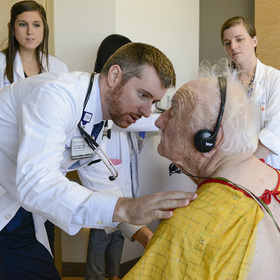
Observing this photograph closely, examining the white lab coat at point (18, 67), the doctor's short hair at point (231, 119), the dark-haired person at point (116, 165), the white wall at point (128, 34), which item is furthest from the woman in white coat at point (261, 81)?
the white lab coat at point (18, 67)

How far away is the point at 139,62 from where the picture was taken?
1507mm

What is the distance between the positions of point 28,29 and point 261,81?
1.41 metres

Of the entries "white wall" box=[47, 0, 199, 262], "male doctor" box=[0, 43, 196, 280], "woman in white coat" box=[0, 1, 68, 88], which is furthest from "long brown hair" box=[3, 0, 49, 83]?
"male doctor" box=[0, 43, 196, 280]

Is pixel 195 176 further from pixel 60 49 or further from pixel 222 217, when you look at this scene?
Result: pixel 60 49

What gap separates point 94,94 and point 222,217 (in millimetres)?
720

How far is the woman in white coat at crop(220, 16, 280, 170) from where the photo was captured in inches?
83.8

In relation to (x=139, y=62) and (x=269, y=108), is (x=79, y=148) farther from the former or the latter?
(x=269, y=108)

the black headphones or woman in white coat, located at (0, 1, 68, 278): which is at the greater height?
woman in white coat, located at (0, 1, 68, 278)

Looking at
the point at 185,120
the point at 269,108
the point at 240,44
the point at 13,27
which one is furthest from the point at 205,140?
the point at 13,27

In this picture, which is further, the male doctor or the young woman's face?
the young woman's face

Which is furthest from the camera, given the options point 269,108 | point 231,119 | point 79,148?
point 269,108

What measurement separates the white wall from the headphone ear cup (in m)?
1.50

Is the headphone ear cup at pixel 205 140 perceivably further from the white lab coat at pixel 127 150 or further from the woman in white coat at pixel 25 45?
the woman in white coat at pixel 25 45

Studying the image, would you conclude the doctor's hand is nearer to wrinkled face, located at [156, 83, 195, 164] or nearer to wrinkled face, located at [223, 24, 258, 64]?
wrinkled face, located at [156, 83, 195, 164]
